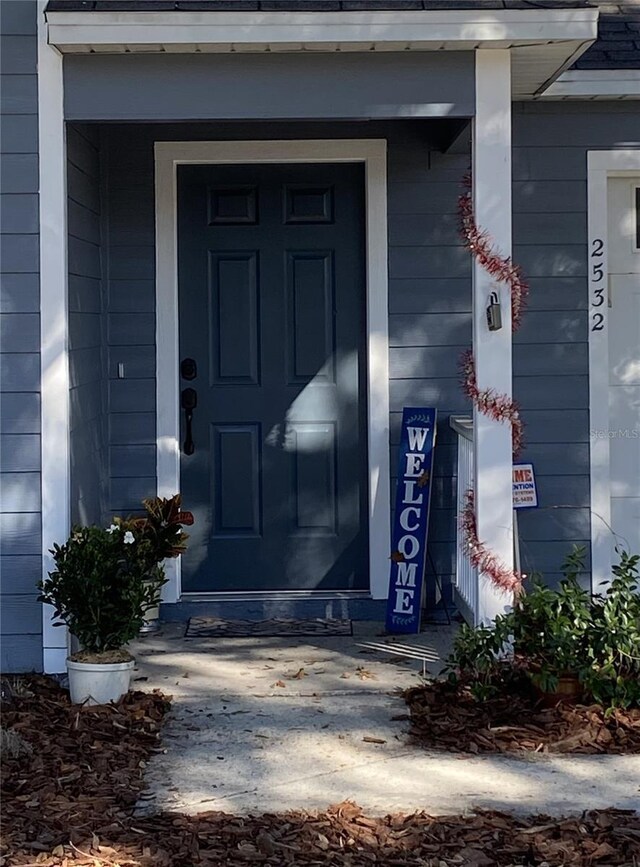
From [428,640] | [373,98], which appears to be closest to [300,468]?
[428,640]

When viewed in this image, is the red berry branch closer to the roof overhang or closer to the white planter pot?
the white planter pot

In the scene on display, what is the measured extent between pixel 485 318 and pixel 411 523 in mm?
1370

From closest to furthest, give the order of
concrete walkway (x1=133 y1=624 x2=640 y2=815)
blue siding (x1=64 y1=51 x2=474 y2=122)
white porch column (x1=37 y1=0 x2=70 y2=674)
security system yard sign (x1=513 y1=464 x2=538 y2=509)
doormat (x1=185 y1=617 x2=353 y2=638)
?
concrete walkway (x1=133 y1=624 x2=640 y2=815), blue siding (x1=64 y1=51 x2=474 y2=122), white porch column (x1=37 y1=0 x2=70 y2=674), doormat (x1=185 y1=617 x2=353 y2=638), security system yard sign (x1=513 y1=464 x2=538 y2=509)

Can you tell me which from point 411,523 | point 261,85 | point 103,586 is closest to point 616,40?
point 261,85

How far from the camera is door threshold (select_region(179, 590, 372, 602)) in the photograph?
6.36 m

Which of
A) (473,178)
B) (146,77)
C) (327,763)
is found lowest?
(327,763)

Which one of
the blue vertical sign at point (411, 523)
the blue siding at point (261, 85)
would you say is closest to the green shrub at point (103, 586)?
the blue vertical sign at point (411, 523)

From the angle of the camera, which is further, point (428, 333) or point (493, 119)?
point (428, 333)

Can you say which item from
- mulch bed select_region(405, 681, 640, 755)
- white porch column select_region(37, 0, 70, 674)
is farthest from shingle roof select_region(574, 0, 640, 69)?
mulch bed select_region(405, 681, 640, 755)

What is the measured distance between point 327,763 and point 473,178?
7.83 ft

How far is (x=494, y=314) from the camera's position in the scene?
512 centimetres

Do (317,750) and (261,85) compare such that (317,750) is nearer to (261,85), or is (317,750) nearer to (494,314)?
(494,314)

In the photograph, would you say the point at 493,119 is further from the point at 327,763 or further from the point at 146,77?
the point at 327,763

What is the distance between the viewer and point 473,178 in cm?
520
